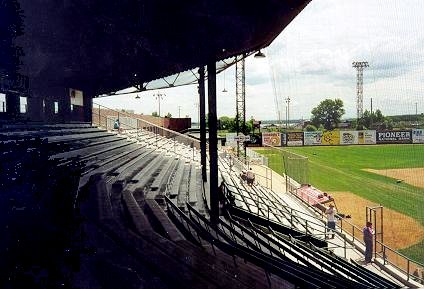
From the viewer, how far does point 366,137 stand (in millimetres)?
56906

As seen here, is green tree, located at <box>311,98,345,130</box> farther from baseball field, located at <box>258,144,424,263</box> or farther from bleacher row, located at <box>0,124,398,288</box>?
bleacher row, located at <box>0,124,398,288</box>

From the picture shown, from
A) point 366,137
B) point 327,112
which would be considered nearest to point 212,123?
point 366,137

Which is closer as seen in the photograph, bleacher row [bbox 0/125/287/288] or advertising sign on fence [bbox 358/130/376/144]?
bleacher row [bbox 0/125/287/288]

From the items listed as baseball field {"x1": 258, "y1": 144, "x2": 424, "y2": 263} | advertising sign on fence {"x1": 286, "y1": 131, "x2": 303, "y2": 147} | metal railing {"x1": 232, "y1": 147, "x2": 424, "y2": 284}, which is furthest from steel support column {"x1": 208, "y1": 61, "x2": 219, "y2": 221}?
advertising sign on fence {"x1": 286, "y1": 131, "x2": 303, "y2": 147}

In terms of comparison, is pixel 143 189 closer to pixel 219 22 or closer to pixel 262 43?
pixel 219 22

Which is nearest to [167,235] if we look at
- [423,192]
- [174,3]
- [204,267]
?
[204,267]

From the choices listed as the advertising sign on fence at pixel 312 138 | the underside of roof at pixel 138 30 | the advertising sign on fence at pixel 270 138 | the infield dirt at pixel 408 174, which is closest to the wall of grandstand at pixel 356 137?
the advertising sign on fence at pixel 312 138

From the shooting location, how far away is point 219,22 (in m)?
7.43

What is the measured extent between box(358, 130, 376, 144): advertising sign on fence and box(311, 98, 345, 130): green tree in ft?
248

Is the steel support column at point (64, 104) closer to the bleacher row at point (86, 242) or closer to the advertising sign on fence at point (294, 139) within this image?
the bleacher row at point (86, 242)

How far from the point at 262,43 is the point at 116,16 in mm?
4583

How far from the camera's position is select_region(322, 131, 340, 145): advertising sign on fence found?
56.7m

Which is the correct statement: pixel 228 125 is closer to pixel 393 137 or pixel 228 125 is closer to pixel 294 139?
pixel 294 139

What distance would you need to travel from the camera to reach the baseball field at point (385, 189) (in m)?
14.2
